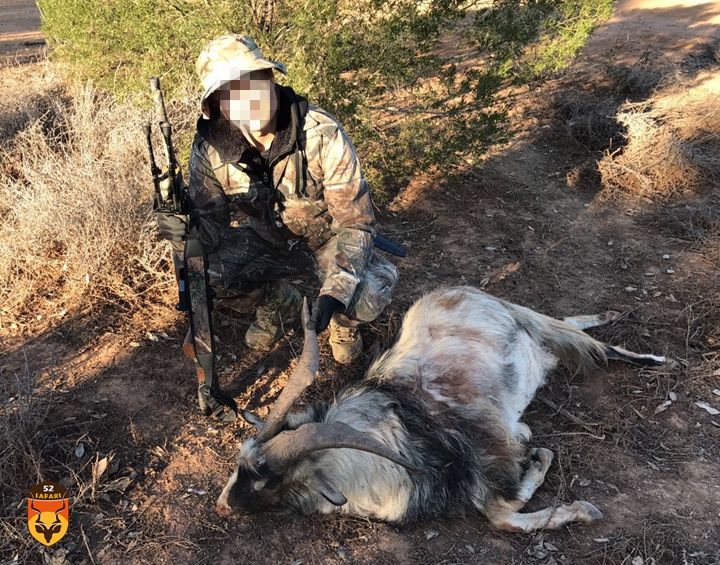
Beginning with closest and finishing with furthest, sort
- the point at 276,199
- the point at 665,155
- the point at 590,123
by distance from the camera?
the point at 276,199 → the point at 665,155 → the point at 590,123

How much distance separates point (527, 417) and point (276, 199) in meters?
2.08

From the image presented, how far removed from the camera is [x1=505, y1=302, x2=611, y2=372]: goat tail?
345cm

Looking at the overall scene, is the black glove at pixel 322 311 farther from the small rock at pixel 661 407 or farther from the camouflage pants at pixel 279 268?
the small rock at pixel 661 407

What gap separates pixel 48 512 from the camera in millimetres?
2477

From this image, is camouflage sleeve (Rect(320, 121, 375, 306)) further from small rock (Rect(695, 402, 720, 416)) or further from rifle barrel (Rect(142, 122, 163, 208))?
small rock (Rect(695, 402, 720, 416))

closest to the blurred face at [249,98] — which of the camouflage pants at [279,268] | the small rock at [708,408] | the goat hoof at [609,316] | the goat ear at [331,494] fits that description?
the camouflage pants at [279,268]

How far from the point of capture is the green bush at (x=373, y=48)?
4.37 m

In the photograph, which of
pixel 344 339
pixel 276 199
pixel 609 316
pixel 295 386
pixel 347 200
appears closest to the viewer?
pixel 295 386

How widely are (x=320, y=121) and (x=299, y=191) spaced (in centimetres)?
44

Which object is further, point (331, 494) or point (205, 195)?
point (205, 195)

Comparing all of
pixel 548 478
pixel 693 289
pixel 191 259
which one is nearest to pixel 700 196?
pixel 693 289

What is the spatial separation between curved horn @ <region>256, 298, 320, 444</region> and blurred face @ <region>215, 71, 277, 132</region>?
1241 millimetres

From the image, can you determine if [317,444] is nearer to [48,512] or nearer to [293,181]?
[48,512]

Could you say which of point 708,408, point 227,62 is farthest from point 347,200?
point 708,408
